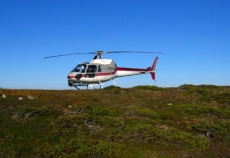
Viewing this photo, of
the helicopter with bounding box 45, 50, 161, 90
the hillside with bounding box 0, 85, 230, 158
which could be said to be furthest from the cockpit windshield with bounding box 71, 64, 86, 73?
the hillside with bounding box 0, 85, 230, 158

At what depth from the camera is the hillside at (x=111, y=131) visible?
11.4m

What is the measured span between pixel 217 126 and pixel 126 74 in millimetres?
21184

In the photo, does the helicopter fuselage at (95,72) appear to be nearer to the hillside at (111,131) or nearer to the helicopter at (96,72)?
the helicopter at (96,72)

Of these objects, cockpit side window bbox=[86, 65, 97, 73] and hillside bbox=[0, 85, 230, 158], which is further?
cockpit side window bbox=[86, 65, 97, 73]

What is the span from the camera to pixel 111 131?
1316 centimetres

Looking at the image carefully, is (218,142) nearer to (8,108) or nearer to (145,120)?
(145,120)

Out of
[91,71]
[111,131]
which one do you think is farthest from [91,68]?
[111,131]

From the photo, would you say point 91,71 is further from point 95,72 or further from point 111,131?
point 111,131

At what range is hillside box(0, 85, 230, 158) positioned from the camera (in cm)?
1139

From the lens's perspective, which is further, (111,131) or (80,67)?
(80,67)

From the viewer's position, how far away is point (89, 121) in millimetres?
14281

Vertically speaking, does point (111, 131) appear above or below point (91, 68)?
below

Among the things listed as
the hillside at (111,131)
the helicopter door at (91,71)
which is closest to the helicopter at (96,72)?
the helicopter door at (91,71)

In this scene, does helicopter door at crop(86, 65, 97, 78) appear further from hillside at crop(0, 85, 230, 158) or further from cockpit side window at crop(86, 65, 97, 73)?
hillside at crop(0, 85, 230, 158)
